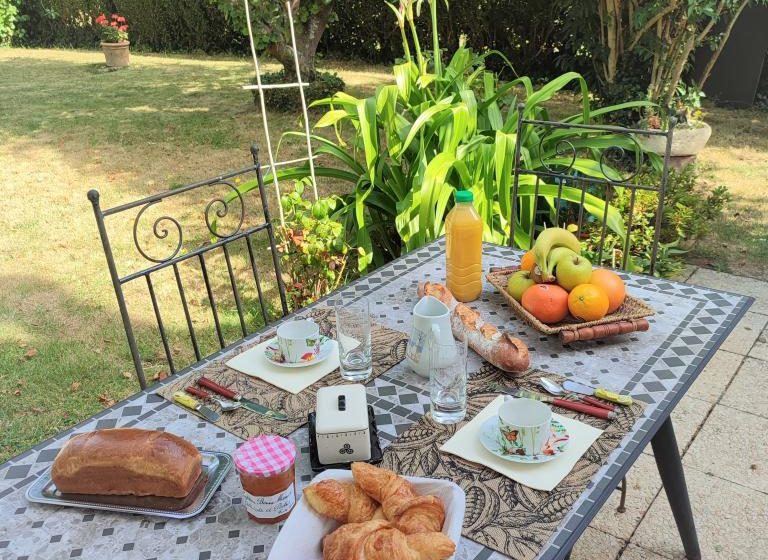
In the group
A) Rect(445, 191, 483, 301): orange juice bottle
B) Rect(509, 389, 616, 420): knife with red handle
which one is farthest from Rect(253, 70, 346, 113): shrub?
Rect(509, 389, 616, 420): knife with red handle

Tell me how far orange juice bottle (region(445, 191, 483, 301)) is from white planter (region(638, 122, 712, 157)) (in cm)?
321

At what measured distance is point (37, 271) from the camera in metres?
3.86

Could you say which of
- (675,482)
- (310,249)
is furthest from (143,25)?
(675,482)

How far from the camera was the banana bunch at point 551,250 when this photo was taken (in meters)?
1.51

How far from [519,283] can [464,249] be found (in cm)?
15

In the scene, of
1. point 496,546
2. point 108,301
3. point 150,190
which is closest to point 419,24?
point 150,190

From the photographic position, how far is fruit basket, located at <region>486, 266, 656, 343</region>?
1.40m

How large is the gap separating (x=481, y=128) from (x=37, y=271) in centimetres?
264

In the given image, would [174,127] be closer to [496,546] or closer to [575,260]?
[575,260]

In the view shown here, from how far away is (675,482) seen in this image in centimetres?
168

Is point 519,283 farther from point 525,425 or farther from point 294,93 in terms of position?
point 294,93

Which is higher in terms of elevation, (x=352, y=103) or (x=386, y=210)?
(x=352, y=103)

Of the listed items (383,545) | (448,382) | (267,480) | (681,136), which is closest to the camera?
(383,545)

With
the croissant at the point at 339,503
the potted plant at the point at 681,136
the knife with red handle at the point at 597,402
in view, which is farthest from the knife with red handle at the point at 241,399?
the potted plant at the point at 681,136
